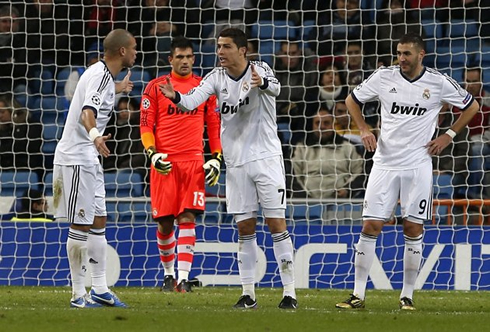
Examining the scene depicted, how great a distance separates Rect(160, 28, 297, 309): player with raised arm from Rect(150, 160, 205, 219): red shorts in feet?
7.06

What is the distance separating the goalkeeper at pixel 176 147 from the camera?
10.5m

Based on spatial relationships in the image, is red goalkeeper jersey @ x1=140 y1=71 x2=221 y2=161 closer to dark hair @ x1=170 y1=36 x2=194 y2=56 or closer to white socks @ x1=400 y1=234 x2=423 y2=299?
dark hair @ x1=170 y1=36 x2=194 y2=56

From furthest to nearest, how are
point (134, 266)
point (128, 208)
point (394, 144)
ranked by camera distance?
point (128, 208)
point (134, 266)
point (394, 144)

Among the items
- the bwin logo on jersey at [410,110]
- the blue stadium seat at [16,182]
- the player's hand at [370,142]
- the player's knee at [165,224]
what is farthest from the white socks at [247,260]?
the blue stadium seat at [16,182]

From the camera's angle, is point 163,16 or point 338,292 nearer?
point 338,292

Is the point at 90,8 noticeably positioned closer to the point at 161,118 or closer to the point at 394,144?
the point at 161,118

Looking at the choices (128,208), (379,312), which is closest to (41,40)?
(128,208)

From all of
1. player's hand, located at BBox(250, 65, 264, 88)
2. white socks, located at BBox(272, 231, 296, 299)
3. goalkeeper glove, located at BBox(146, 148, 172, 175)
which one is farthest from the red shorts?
player's hand, located at BBox(250, 65, 264, 88)

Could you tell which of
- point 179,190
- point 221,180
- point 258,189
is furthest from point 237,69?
point 221,180

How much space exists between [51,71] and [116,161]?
1.69 meters

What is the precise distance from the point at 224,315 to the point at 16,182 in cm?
637

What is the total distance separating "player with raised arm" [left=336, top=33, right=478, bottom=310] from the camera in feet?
28.4

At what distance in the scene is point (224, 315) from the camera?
7.45m

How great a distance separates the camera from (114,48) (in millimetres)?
8227
